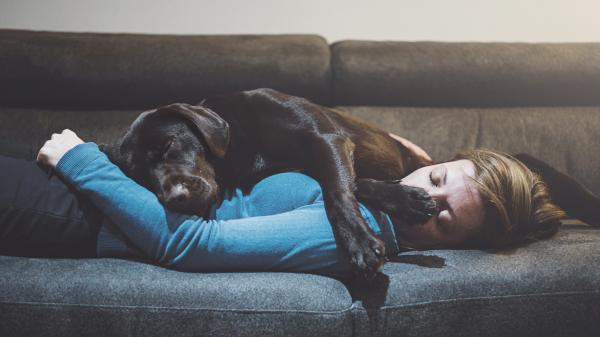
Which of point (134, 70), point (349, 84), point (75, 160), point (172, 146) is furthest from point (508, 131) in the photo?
point (75, 160)

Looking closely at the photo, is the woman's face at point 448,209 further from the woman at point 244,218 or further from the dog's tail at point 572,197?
the dog's tail at point 572,197

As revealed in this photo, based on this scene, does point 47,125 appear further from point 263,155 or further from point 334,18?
point 334,18

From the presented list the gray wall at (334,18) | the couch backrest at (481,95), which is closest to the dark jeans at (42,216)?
the couch backrest at (481,95)

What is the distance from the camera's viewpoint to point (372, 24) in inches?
106

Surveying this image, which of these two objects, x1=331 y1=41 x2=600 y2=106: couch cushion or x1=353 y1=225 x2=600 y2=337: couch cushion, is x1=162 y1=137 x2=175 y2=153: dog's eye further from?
x1=331 y1=41 x2=600 y2=106: couch cushion

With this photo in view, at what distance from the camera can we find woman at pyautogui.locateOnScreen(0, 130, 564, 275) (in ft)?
3.89

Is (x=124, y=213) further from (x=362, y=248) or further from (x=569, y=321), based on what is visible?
(x=569, y=321)

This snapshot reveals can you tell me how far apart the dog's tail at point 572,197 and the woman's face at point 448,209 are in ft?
1.60

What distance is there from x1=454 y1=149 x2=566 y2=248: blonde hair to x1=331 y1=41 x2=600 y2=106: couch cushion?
80 cm

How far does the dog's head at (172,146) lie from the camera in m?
1.40

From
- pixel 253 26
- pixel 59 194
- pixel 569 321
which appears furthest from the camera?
pixel 253 26

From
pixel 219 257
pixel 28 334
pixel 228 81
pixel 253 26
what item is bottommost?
pixel 28 334

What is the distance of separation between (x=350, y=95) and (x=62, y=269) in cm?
147

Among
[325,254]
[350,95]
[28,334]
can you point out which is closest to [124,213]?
[28,334]
